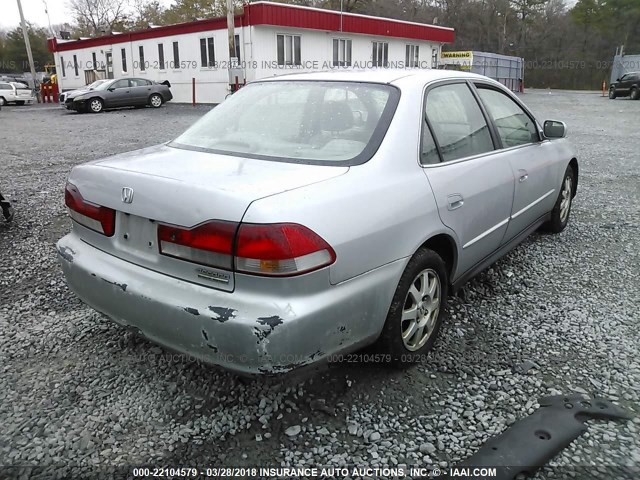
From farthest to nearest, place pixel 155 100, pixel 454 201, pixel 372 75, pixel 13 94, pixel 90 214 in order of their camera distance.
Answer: pixel 13 94 < pixel 155 100 < pixel 372 75 < pixel 454 201 < pixel 90 214

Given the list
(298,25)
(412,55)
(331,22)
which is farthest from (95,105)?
(412,55)

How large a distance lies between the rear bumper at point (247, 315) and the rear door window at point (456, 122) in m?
0.92

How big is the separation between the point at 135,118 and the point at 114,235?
17.7m

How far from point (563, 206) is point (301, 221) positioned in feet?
12.5

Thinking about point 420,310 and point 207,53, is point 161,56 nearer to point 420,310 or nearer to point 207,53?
point 207,53

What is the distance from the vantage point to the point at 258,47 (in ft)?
75.9

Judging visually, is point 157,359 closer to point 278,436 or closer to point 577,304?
point 278,436

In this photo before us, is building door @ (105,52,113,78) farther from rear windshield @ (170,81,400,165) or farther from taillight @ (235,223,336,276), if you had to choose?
taillight @ (235,223,336,276)

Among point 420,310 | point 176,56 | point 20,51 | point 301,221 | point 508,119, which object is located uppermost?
point 20,51

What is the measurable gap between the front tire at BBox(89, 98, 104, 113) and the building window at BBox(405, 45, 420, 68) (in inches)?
699

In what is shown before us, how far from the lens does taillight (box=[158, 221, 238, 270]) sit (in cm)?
203

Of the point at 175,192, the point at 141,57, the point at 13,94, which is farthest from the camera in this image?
the point at 141,57

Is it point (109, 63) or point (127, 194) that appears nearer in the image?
point (127, 194)

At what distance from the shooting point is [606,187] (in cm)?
716
